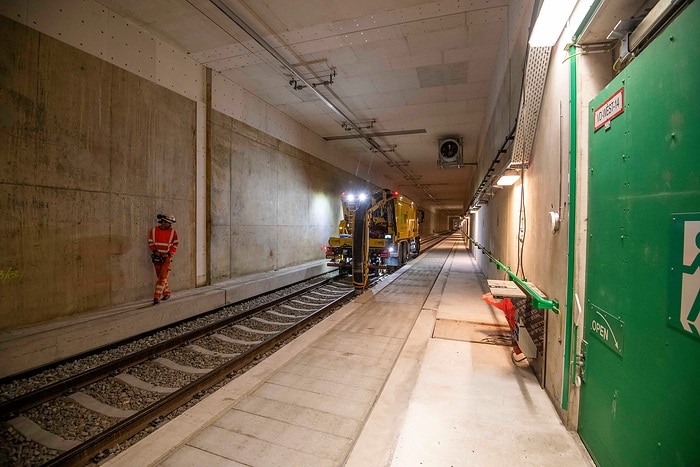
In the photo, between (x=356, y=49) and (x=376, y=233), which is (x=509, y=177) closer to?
(x=356, y=49)

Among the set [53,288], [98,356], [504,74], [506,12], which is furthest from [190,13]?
[504,74]

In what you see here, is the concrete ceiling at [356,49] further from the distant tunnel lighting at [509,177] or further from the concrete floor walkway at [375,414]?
the concrete floor walkway at [375,414]

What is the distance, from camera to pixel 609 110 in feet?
6.67

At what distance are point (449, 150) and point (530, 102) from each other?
9.55 meters

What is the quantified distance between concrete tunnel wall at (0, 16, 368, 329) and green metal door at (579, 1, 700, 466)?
6801 mm

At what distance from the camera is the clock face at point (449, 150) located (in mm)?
12463

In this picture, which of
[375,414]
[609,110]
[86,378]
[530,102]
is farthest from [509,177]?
[86,378]

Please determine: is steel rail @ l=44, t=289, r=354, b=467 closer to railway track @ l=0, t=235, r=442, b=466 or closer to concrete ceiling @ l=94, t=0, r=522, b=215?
railway track @ l=0, t=235, r=442, b=466

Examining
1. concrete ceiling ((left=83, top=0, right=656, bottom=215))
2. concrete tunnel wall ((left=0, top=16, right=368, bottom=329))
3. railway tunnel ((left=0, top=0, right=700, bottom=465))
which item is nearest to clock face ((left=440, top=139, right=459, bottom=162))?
railway tunnel ((left=0, top=0, right=700, bottom=465))

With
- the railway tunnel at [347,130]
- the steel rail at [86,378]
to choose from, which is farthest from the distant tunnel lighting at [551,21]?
the steel rail at [86,378]

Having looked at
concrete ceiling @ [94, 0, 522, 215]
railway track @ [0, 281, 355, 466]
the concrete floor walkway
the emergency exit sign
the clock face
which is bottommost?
railway track @ [0, 281, 355, 466]

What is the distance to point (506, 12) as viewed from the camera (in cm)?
507

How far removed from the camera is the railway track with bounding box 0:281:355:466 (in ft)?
8.53

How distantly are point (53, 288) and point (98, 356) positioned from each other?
4.41ft
